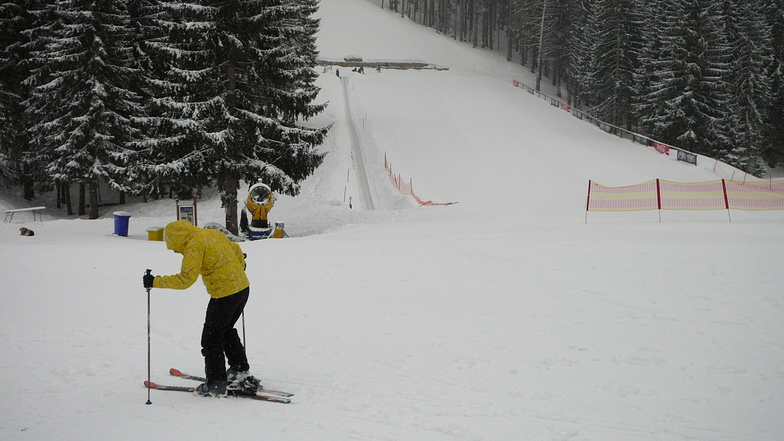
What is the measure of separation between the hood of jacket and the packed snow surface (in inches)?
65.1

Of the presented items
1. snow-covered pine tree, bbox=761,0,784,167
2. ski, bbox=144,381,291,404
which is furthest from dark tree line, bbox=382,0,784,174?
ski, bbox=144,381,291,404

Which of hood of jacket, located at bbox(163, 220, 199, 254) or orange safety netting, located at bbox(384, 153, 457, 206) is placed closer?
hood of jacket, located at bbox(163, 220, 199, 254)

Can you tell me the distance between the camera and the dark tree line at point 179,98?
1642 centimetres

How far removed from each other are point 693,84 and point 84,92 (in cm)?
3984

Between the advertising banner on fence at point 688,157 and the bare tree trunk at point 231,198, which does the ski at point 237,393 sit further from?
the advertising banner on fence at point 688,157

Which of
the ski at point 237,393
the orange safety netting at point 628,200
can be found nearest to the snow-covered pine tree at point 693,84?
the orange safety netting at point 628,200

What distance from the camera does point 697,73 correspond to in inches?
1489

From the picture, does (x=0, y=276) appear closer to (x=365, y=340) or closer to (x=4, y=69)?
(x=365, y=340)

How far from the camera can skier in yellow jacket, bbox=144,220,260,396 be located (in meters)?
4.97

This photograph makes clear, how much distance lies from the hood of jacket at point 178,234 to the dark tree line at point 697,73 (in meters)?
40.1

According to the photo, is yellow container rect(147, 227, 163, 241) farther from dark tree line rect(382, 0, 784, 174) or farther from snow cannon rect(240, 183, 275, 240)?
dark tree line rect(382, 0, 784, 174)

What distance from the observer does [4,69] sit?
25.2 meters

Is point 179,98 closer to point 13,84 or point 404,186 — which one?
point 404,186

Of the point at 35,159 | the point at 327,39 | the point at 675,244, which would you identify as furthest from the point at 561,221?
the point at 327,39
